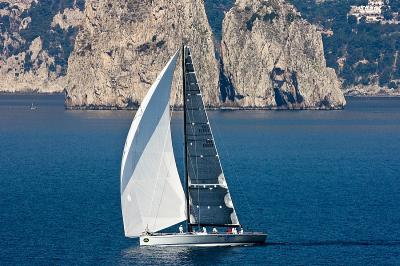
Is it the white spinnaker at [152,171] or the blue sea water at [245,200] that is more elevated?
the white spinnaker at [152,171]

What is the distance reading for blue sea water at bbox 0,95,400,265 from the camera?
66.6m

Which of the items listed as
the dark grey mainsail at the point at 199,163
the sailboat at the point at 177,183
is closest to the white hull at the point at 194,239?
the sailboat at the point at 177,183

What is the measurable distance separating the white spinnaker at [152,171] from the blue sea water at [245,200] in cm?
185

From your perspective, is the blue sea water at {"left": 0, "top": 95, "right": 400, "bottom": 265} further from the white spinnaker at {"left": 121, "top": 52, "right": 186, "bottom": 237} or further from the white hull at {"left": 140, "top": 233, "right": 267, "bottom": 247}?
the white spinnaker at {"left": 121, "top": 52, "right": 186, "bottom": 237}

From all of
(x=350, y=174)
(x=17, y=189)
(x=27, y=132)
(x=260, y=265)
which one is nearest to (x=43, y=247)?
(x=260, y=265)

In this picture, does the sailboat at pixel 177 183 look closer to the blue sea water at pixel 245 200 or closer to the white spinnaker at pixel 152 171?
the white spinnaker at pixel 152 171

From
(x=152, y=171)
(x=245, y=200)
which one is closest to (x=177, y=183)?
(x=152, y=171)

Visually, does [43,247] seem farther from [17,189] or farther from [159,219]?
[17,189]

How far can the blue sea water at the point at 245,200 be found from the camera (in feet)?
218

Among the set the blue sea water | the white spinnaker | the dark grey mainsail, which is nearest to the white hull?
the blue sea water

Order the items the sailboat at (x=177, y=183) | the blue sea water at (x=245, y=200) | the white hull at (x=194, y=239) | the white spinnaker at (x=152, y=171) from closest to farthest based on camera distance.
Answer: the white spinnaker at (x=152, y=171)
the sailboat at (x=177, y=183)
the white hull at (x=194, y=239)
the blue sea water at (x=245, y=200)

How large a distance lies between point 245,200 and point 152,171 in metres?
22.8

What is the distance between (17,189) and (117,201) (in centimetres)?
1138

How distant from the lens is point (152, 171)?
6594 centimetres
